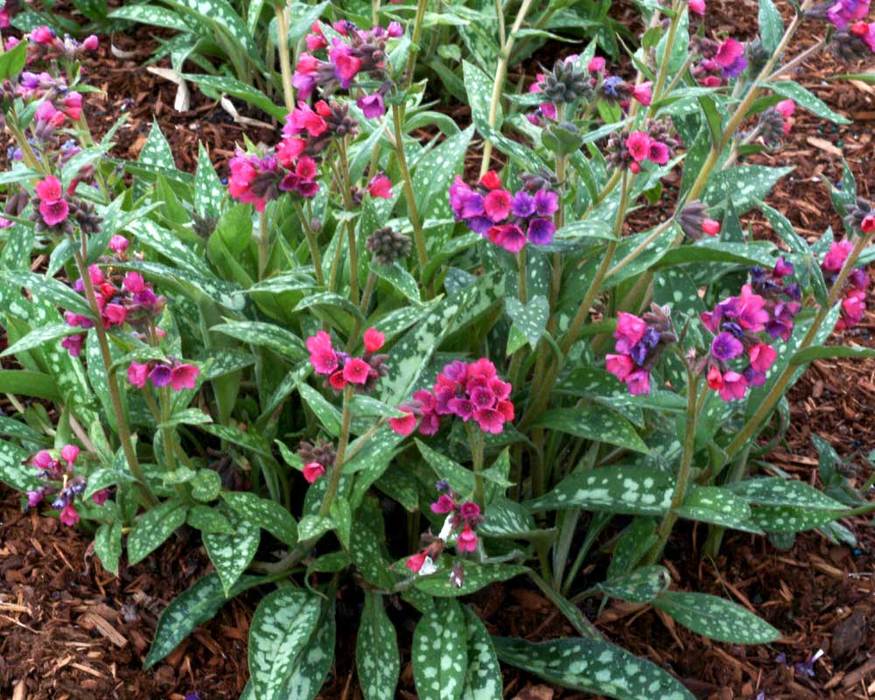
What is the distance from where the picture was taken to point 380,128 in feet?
7.22

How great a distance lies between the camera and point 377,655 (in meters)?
2.42

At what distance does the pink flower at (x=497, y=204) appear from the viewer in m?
2.00

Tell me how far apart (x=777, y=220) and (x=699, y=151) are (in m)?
0.23

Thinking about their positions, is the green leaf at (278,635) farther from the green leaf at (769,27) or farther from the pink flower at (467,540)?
the green leaf at (769,27)

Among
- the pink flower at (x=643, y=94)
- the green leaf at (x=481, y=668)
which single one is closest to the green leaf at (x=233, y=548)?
the green leaf at (x=481, y=668)

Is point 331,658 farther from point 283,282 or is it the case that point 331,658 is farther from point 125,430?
point 283,282

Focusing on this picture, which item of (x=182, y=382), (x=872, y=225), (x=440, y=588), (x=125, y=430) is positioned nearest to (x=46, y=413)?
(x=125, y=430)

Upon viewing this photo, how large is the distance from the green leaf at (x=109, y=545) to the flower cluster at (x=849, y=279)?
62.1 inches

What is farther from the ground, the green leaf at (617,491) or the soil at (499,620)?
the green leaf at (617,491)

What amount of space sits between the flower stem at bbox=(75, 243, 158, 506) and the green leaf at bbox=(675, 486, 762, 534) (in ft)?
3.73

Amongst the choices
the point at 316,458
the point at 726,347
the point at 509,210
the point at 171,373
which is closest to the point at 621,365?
the point at 726,347

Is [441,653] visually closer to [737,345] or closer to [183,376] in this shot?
[183,376]

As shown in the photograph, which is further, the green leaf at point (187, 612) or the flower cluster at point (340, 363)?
the green leaf at point (187, 612)

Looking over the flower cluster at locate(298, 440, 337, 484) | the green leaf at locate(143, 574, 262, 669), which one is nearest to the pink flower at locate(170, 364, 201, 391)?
the flower cluster at locate(298, 440, 337, 484)
